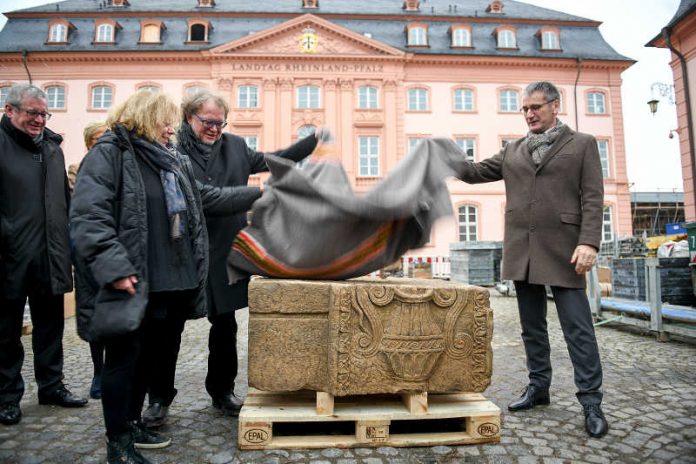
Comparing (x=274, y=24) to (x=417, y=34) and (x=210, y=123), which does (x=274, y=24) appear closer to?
(x=417, y=34)

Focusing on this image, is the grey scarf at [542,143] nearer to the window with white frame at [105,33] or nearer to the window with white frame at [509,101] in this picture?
the window with white frame at [509,101]

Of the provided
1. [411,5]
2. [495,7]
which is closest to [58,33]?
[411,5]

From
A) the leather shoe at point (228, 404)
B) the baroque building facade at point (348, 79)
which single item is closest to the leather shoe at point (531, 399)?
the leather shoe at point (228, 404)

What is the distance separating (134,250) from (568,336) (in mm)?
2633

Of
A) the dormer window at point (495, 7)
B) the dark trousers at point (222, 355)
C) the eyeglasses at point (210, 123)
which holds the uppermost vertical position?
the dormer window at point (495, 7)

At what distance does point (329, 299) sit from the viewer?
2.57 m

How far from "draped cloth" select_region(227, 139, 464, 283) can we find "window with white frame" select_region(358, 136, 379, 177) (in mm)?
21568

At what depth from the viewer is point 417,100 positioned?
24.7 metres

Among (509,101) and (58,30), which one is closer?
(509,101)

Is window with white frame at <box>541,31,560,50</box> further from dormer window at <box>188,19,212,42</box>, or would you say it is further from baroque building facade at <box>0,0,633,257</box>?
dormer window at <box>188,19,212,42</box>

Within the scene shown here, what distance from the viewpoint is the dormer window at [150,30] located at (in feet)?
82.9

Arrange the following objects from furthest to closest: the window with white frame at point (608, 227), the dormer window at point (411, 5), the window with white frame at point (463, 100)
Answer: the dormer window at point (411, 5), the window with white frame at point (463, 100), the window with white frame at point (608, 227)

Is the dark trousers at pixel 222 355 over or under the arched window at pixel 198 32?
under

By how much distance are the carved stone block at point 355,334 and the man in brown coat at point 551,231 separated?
2.73 ft
